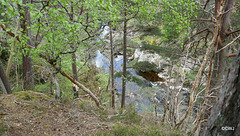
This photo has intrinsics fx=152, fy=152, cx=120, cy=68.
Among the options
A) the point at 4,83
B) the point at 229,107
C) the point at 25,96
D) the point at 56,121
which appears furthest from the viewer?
the point at 4,83

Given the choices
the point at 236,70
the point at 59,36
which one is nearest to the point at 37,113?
the point at 59,36

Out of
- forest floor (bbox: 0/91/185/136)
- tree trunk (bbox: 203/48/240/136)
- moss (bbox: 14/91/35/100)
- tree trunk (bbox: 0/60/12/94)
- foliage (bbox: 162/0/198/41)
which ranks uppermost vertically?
foliage (bbox: 162/0/198/41)

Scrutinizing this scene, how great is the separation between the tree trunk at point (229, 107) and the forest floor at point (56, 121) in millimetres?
2864

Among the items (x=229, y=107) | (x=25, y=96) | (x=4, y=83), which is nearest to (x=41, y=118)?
(x=25, y=96)

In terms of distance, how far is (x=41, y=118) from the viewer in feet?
16.2

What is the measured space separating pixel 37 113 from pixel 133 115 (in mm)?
3479

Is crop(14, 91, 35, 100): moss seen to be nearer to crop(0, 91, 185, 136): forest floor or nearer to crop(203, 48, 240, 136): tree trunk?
crop(0, 91, 185, 136): forest floor

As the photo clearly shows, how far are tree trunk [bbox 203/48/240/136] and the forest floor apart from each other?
2.86 m

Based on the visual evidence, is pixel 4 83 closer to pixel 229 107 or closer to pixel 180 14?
pixel 229 107

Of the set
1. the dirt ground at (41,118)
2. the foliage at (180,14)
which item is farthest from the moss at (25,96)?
the foliage at (180,14)

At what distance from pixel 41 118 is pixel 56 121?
1.64ft

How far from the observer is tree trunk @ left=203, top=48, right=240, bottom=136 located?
144 centimetres

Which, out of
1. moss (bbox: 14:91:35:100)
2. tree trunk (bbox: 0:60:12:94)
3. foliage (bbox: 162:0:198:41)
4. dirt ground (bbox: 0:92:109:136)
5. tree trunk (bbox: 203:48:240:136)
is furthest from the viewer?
tree trunk (bbox: 0:60:12:94)

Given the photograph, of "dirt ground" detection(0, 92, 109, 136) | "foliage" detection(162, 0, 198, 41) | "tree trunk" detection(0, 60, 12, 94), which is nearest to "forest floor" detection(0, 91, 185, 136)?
"dirt ground" detection(0, 92, 109, 136)
